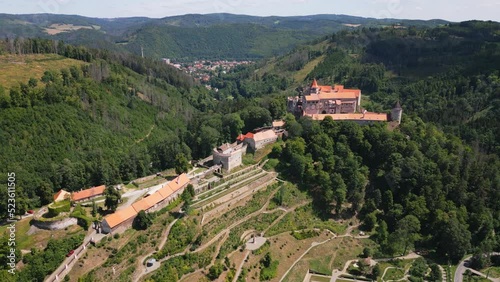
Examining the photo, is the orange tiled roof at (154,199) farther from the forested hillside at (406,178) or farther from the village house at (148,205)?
the forested hillside at (406,178)

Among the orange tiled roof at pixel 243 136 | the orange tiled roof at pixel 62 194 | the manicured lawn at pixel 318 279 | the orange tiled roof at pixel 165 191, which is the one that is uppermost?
the orange tiled roof at pixel 243 136

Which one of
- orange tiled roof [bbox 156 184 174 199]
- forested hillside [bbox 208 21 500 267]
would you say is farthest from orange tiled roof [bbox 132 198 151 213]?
forested hillside [bbox 208 21 500 267]

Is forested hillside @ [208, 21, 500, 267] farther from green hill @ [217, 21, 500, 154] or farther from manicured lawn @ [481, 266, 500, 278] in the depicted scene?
green hill @ [217, 21, 500, 154]

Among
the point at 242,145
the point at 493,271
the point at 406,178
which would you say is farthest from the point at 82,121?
the point at 493,271

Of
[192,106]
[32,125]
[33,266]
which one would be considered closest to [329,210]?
[33,266]

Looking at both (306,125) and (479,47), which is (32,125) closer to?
(306,125)

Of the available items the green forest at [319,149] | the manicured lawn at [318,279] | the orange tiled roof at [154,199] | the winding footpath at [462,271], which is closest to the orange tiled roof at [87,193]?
the green forest at [319,149]

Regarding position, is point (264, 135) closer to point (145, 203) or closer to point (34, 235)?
point (145, 203)

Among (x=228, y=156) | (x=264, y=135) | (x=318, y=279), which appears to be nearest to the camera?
(x=318, y=279)
